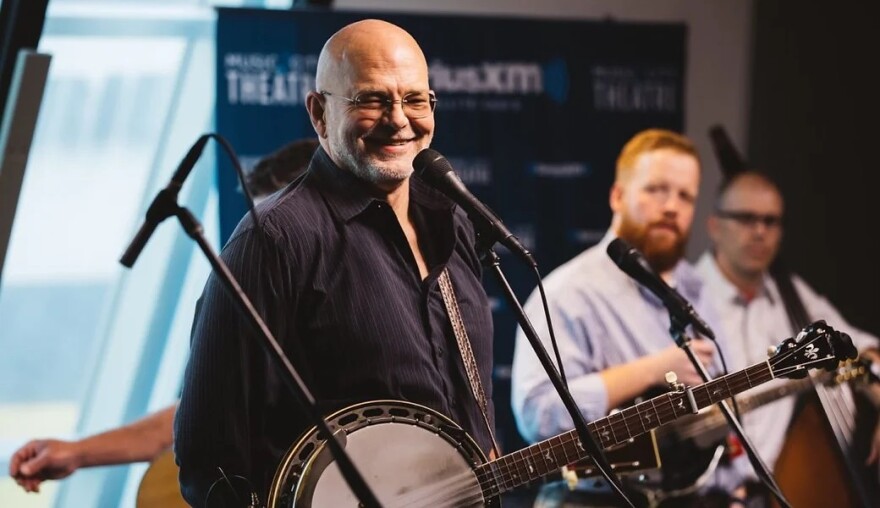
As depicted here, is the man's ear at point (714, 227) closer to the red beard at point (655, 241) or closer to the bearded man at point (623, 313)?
the bearded man at point (623, 313)

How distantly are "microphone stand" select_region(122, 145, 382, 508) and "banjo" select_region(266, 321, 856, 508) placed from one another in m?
0.28

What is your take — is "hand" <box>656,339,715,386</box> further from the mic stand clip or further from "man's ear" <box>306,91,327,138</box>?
the mic stand clip

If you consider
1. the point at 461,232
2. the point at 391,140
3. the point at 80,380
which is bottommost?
the point at 80,380

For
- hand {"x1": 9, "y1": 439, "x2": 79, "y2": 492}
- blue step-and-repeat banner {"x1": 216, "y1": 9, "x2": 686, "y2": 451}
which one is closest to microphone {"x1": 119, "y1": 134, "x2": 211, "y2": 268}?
hand {"x1": 9, "y1": 439, "x2": 79, "y2": 492}

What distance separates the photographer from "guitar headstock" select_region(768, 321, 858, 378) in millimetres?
2711

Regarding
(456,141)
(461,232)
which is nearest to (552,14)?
(456,141)

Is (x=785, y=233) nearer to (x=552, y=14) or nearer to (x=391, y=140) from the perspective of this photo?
(x=552, y=14)

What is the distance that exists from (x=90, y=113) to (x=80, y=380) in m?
1.03

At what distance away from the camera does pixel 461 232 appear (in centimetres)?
285

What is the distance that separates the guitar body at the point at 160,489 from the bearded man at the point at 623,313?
1169mm

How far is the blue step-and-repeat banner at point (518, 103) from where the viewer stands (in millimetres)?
4641

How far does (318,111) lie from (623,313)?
5.73ft

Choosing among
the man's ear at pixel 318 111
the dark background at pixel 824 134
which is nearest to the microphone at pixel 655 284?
the man's ear at pixel 318 111

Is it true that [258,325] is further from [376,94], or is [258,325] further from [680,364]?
[680,364]
